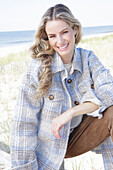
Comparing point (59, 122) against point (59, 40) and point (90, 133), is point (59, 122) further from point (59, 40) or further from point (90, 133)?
point (59, 40)

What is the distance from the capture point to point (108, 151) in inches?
76.2

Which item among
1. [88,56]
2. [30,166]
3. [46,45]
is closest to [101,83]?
[88,56]

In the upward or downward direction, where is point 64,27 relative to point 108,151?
upward

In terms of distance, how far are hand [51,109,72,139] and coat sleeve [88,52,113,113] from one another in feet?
0.73

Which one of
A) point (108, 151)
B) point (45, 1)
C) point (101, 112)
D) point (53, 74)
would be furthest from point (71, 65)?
point (45, 1)

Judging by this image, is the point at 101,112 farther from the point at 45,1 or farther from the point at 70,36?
the point at 45,1

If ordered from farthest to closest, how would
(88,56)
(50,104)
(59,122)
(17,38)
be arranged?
(17,38) → (88,56) → (50,104) → (59,122)

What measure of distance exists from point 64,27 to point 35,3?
49094 millimetres

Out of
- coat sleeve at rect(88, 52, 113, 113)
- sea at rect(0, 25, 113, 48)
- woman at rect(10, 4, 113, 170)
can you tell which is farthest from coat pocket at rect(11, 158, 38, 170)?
sea at rect(0, 25, 113, 48)

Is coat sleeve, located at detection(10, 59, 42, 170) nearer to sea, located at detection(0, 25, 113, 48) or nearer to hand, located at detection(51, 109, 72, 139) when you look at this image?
hand, located at detection(51, 109, 72, 139)

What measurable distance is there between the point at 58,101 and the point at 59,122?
19cm

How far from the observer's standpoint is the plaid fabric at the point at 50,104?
1724 mm

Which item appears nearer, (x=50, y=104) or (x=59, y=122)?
(x=59, y=122)

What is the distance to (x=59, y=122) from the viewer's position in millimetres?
1651
